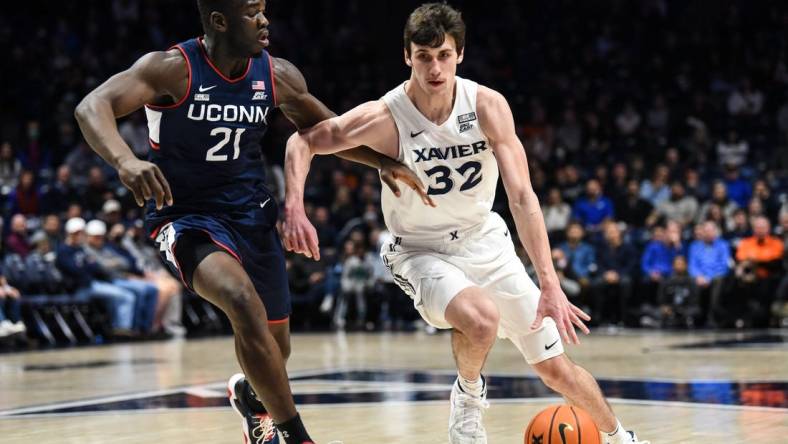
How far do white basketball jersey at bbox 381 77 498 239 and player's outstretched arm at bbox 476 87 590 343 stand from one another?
0.29 ft

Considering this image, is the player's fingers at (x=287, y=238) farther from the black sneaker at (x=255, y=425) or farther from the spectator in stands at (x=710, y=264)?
the spectator in stands at (x=710, y=264)

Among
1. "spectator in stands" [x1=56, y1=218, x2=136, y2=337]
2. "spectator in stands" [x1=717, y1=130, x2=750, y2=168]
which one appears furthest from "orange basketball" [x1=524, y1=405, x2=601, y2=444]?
"spectator in stands" [x1=717, y1=130, x2=750, y2=168]

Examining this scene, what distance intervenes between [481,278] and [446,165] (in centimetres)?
59

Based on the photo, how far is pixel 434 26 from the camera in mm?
5926

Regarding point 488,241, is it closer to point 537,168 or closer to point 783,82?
point 537,168

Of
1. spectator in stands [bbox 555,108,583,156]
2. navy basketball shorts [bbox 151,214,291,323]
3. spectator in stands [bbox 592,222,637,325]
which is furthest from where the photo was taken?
spectator in stands [bbox 555,108,583,156]

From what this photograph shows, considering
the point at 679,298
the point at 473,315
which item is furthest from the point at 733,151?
the point at 473,315

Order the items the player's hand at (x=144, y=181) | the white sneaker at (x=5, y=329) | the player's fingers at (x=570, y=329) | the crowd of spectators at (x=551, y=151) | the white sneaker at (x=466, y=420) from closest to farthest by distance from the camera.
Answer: the player's hand at (x=144, y=181), the player's fingers at (x=570, y=329), the white sneaker at (x=466, y=420), the white sneaker at (x=5, y=329), the crowd of spectators at (x=551, y=151)

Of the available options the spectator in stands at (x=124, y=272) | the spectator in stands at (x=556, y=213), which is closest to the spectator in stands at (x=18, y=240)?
the spectator in stands at (x=124, y=272)

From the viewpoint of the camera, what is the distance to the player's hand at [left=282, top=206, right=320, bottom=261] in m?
5.82

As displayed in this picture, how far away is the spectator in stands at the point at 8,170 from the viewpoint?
59.9ft

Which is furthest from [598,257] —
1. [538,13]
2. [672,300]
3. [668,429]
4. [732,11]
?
[668,429]

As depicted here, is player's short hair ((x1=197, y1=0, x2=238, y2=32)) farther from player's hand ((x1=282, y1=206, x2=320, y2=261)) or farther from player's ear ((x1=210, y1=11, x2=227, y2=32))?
player's hand ((x1=282, y1=206, x2=320, y2=261))

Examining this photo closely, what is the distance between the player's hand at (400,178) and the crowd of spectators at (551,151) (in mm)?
9925
